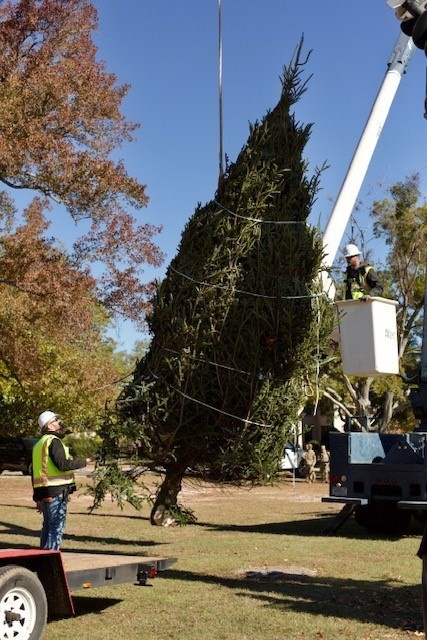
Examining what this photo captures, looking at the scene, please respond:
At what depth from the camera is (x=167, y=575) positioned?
10.0m

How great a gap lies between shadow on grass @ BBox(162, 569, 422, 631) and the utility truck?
11.5 feet

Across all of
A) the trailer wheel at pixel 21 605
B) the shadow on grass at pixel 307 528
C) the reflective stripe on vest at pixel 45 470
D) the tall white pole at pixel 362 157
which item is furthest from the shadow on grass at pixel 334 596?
the shadow on grass at pixel 307 528

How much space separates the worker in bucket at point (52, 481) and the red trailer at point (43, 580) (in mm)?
1340

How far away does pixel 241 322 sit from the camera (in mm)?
9531

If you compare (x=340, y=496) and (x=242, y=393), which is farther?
(x=340, y=496)

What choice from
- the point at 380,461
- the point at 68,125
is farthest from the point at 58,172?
the point at 380,461

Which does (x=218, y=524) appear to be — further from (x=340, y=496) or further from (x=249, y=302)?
(x=249, y=302)

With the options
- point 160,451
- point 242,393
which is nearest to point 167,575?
point 160,451

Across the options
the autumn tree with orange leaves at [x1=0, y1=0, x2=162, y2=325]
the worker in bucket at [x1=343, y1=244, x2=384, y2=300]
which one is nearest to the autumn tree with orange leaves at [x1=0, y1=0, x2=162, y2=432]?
the autumn tree with orange leaves at [x1=0, y1=0, x2=162, y2=325]

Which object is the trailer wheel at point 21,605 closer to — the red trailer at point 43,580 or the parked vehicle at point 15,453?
the red trailer at point 43,580

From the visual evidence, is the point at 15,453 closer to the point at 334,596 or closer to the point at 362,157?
the point at 362,157

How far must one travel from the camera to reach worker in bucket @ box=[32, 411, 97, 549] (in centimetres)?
923

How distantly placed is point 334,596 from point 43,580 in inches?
128

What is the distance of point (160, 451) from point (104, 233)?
12.7m
